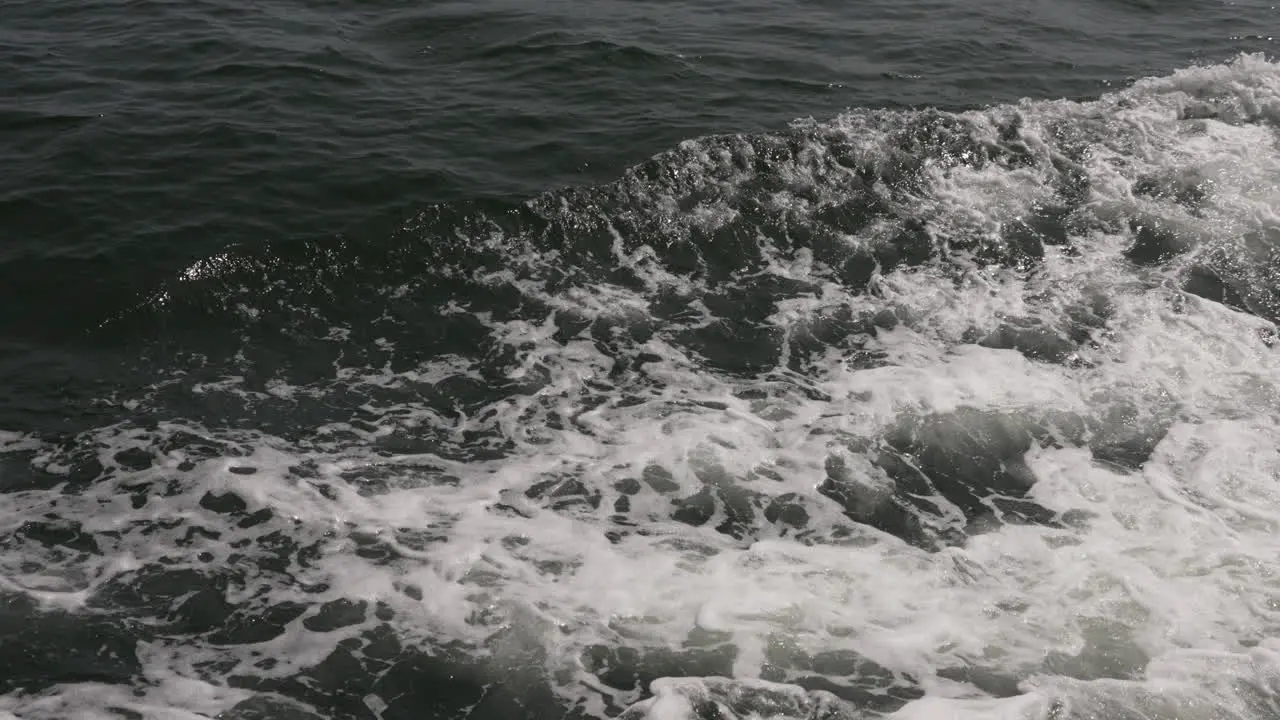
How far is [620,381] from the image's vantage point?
9.11 metres

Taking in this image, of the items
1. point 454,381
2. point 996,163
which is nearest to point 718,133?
point 996,163

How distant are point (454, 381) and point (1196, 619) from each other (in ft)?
19.6

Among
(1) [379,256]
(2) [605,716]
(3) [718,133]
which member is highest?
(3) [718,133]

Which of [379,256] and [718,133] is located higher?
[718,133]

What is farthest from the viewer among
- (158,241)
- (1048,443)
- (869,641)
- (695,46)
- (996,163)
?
(695,46)

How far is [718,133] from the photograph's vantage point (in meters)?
13.3

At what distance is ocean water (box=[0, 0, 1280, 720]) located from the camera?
249 inches

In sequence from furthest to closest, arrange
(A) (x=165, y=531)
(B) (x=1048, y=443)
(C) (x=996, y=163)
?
1. (C) (x=996, y=163)
2. (B) (x=1048, y=443)
3. (A) (x=165, y=531)

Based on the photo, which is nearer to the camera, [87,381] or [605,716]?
[605,716]

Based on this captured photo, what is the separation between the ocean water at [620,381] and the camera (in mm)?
6316

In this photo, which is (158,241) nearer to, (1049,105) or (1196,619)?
(1196,619)

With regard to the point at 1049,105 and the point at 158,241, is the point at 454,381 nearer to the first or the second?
the point at 158,241

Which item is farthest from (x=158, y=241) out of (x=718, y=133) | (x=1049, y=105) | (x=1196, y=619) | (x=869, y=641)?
(x=1049, y=105)

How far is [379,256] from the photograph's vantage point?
10.7m
